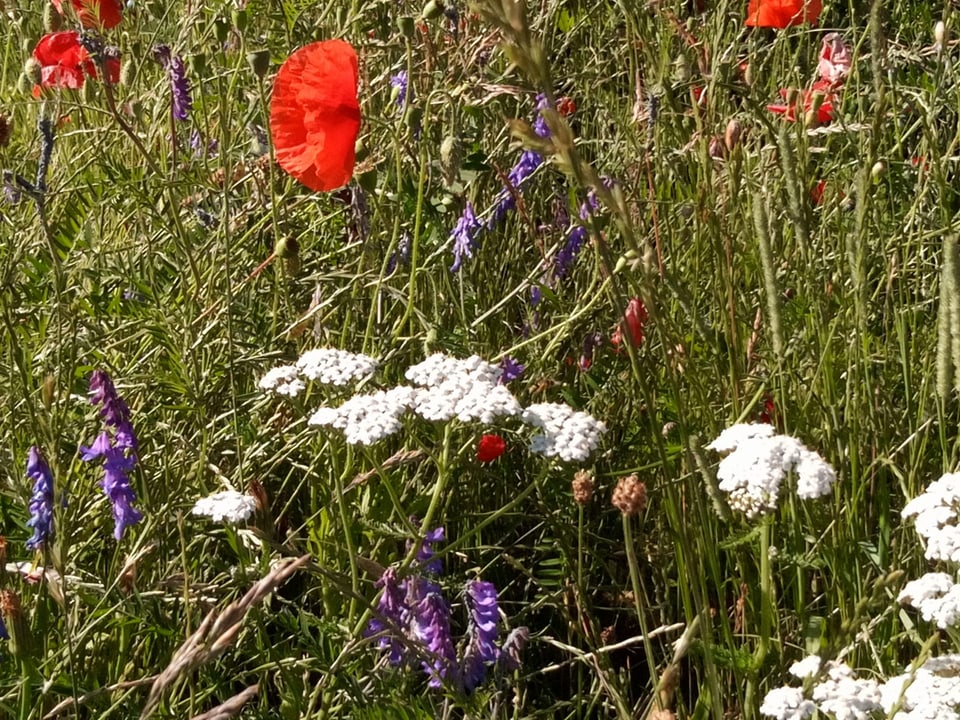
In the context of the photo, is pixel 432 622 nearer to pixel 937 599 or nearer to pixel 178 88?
pixel 937 599

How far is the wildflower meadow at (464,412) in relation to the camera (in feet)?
3.86

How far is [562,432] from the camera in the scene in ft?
3.92

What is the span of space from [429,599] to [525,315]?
829 mm

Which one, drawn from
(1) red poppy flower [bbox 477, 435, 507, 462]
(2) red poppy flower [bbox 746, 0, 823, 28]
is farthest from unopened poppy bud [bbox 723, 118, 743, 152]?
(2) red poppy flower [bbox 746, 0, 823, 28]

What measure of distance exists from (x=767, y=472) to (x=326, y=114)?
84 cm

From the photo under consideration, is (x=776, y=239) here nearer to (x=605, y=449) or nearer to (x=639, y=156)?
(x=639, y=156)

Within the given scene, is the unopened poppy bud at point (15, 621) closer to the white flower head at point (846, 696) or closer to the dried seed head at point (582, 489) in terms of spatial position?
the dried seed head at point (582, 489)

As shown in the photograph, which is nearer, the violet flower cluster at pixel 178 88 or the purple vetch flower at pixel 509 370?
the purple vetch flower at pixel 509 370

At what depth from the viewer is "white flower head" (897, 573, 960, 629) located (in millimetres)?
1035

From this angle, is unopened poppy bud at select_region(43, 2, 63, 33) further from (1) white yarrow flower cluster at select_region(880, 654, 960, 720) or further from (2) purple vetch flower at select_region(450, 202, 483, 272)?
(1) white yarrow flower cluster at select_region(880, 654, 960, 720)

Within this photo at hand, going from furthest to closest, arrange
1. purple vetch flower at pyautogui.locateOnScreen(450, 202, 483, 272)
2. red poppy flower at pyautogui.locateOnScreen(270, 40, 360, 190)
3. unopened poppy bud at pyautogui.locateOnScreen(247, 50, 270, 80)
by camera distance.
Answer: purple vetch flower at pyautogui.locateOnScreen(450, 202, 483, 272) → red poppy flower at pyautogui.locateOnScreen(270, 40, 360, 190) → unopened poppy bud at pyautogui.locateOnScreen(247, 50, 270, 80)

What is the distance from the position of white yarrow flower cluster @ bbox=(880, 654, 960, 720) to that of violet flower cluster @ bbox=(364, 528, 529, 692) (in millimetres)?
466

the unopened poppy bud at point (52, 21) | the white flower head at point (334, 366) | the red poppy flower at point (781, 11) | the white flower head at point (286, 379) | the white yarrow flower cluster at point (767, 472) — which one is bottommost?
the white yarrow flower cluster at point (767, 472)

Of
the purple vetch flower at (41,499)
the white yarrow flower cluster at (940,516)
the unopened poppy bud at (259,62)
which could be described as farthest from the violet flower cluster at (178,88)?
the white yarrow flower cluster at (940,516)
